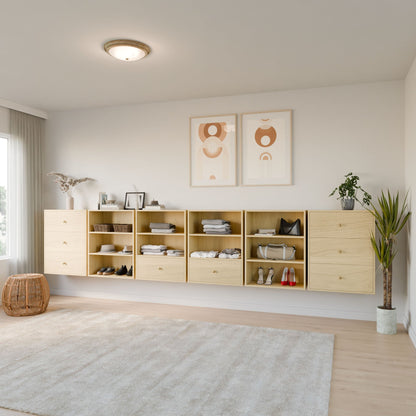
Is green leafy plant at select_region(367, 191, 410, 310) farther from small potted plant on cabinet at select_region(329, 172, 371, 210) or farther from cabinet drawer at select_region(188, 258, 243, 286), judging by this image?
cabinet drawer at select_region(188, 258, 243, 286)

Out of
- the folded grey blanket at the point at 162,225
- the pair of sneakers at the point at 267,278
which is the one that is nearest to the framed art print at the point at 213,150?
the folded grey blanket at the point at 162,225

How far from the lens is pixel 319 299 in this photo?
4.48 m

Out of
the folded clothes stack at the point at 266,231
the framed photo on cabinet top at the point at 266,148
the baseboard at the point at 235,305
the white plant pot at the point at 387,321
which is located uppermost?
the framed photo on cabinet top at the point at 266,148

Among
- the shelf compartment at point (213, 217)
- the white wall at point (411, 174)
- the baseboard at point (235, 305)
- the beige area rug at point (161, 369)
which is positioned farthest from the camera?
the shelf compartment at point (213, 217)

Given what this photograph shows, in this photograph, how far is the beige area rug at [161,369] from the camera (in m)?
2.36

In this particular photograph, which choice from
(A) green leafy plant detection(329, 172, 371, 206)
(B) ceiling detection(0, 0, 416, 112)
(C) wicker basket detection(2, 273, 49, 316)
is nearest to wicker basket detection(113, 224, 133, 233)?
(C) wicker basket detection(2, 273, 49, 316)

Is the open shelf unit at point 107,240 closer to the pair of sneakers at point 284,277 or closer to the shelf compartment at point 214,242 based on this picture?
the shelf compartment at point 214,242

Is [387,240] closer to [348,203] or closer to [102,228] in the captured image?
[348,203]

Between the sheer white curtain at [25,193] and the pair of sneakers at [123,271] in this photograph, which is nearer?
the pair of sneakers at [123,271]

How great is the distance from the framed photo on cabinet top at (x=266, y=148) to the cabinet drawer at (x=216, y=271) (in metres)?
0.98

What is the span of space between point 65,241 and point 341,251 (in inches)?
132

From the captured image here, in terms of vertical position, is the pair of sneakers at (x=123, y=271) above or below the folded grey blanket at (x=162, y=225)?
below

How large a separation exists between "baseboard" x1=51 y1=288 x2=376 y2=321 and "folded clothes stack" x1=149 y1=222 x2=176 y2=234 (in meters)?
0.91

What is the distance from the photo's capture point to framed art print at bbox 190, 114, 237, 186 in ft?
15.6
